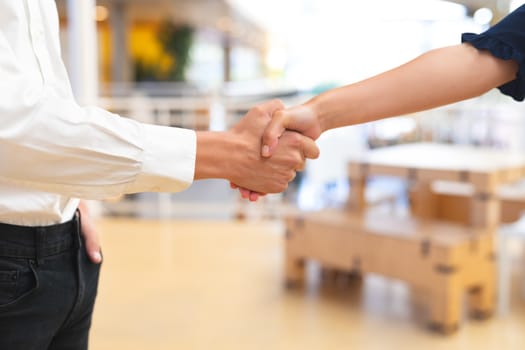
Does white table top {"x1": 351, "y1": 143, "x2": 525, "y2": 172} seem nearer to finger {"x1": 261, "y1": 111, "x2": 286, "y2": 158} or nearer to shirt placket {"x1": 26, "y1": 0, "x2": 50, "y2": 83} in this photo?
finger {"x1": 261, "y1": 111, "x2": 286, "y2": 158}

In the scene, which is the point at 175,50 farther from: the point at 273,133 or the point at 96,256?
the point at 96,256

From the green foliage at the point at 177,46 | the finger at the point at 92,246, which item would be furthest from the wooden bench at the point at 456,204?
the green foliage at the point at 177,46

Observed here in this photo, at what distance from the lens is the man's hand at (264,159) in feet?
3.80

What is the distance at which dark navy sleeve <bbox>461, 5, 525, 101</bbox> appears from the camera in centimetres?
110

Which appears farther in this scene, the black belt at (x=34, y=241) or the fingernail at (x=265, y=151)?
the fingernail at (x=265, y=151)

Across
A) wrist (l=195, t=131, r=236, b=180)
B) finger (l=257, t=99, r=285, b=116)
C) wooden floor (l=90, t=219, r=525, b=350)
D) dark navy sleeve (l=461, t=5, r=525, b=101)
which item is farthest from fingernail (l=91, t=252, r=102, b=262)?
wooden floor (l=90, t=219, r=525, b=350)

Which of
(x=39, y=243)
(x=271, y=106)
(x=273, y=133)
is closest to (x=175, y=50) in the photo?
(x=271, y=106)

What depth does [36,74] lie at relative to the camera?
0.86 metres

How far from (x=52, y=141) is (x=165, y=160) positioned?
0.17 m

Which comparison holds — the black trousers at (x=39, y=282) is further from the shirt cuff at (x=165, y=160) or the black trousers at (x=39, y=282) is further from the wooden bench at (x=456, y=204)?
the wooden bench at (x=456, y=204)

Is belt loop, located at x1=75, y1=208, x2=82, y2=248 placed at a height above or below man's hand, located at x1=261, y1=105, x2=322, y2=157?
below

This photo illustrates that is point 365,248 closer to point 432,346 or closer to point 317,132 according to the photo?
point 432,346

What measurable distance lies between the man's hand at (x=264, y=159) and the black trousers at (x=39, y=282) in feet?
1.07

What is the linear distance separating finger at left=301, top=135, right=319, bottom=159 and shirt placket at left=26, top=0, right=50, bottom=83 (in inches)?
23.0
